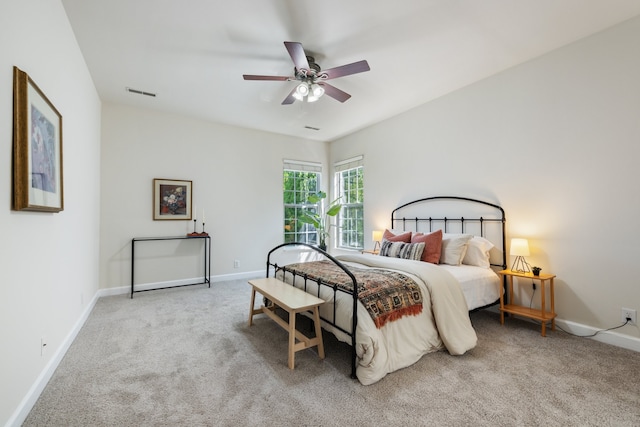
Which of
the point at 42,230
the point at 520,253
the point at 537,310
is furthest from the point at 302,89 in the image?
the point at 537,310

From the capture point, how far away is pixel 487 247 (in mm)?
3270

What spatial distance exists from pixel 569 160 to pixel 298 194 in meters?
4.29

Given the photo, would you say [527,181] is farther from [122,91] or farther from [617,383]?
[122,91]

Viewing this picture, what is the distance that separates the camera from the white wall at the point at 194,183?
4.18 m

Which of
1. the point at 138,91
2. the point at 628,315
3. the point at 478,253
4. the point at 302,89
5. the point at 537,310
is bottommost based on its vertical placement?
the point at 537,310

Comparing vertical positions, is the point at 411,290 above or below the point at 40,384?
above

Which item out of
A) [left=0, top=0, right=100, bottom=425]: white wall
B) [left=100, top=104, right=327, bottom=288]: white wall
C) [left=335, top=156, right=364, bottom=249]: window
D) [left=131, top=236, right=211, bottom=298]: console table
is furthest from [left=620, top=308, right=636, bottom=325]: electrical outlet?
[left=131, top=236, right=211, bottom=298]: console table

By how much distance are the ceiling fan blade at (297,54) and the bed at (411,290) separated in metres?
1.67

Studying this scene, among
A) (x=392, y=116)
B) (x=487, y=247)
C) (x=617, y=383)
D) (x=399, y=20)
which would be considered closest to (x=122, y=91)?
→ (x=399, y=20)

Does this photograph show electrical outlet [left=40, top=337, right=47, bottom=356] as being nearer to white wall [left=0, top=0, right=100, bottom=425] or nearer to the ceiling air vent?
white wall [left=0, top=0, right=100, bottom=425]

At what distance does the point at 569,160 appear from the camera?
277 centimetres

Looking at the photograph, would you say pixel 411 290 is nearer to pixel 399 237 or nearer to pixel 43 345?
pixel 399 237

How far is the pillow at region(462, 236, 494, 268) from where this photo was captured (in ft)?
10.5

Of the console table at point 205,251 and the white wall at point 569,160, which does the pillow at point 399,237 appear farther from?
the console table at point 205,251
